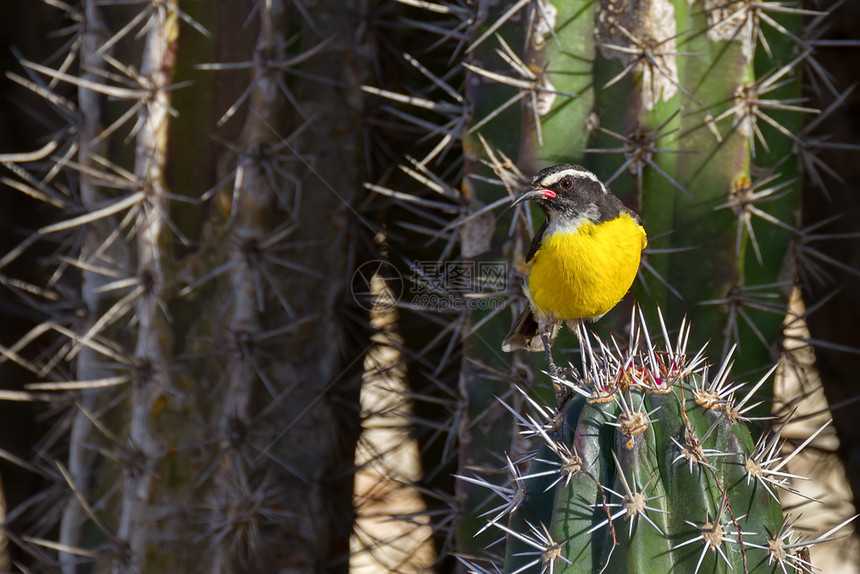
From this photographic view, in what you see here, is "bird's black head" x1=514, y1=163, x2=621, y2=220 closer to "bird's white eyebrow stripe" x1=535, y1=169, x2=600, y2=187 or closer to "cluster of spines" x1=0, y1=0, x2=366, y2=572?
"bird's white eyebrow stripe" x1=535, y1=169, x2=600, y2=187

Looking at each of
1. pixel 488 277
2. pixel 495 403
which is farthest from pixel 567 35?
pixel 495 403

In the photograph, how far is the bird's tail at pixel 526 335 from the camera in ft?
5.62

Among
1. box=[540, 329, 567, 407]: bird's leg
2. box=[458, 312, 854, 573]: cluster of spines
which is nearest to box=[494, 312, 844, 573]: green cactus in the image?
box=[458, 312, 854, 573]: cluster of spines

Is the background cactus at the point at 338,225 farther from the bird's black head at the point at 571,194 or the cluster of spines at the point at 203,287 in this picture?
the bird's black head at the point at 571,194

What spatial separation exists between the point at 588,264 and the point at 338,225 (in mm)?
828

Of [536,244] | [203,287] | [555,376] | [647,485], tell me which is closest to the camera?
[647,485]

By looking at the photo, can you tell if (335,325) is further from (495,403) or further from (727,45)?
(727,45)

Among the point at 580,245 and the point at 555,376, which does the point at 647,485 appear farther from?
A: the point at 580,245

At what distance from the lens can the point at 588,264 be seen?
1528 mm

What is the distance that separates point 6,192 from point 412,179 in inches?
56.7

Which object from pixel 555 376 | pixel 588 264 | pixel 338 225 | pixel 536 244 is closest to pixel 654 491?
pixel 555 376

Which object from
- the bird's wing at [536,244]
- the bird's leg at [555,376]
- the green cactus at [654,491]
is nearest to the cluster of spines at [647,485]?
the green cactus at [654,491]

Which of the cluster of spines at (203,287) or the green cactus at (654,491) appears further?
the cluster of spines at (203,287)

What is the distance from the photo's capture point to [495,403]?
1821 mm
